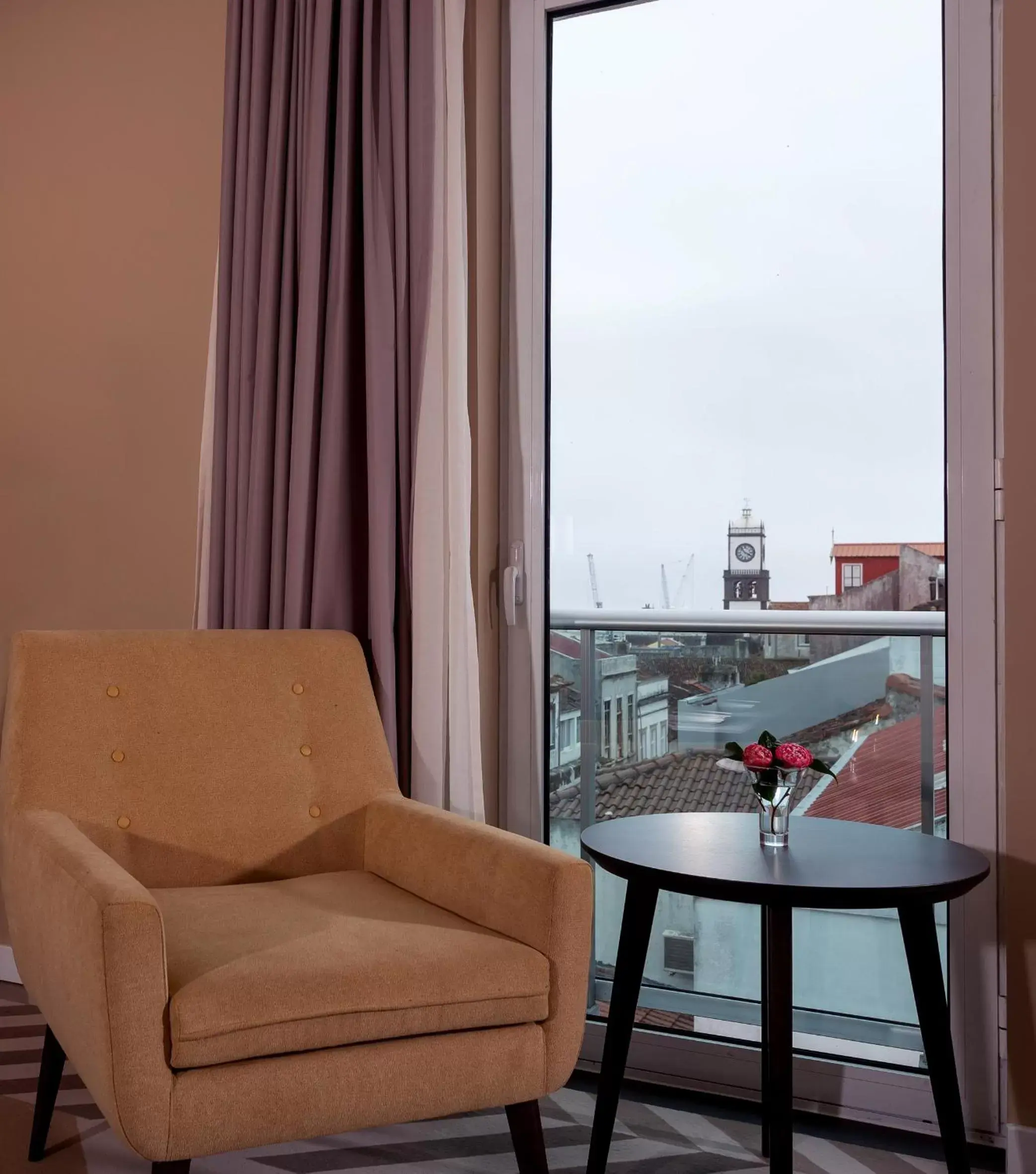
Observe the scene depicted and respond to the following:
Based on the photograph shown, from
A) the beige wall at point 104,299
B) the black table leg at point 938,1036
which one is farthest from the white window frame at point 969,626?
the beige wall at point 104,299

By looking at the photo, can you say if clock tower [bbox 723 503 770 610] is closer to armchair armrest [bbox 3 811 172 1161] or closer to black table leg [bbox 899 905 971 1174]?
black table leg [bbox 899 905 971 1174]

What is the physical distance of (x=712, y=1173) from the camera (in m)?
1.96

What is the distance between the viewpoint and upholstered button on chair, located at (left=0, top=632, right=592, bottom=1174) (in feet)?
4.65

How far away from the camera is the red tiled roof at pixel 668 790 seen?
96.8 inches

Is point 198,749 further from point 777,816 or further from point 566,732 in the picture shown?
point 777,816

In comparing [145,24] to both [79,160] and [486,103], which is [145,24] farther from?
[486,103]

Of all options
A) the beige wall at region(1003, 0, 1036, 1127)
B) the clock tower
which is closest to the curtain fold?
the clock tower

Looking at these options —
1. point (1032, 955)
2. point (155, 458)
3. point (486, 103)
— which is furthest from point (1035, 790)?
point (155, 458)

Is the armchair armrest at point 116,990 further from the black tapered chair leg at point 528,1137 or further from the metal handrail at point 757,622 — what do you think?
the metal handrail at point 757,622

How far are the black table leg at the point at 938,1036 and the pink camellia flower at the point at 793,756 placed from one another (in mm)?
274

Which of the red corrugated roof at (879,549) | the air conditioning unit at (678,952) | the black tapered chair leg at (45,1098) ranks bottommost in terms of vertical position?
the black tapered chair leg at (45,1098)

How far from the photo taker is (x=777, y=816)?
1833mm

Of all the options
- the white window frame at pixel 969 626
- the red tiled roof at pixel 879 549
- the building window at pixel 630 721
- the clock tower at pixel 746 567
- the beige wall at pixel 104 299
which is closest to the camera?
the white window frame at pixel 969 626

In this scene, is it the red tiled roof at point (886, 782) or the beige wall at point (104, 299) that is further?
the beige wall at point (104, 299)
